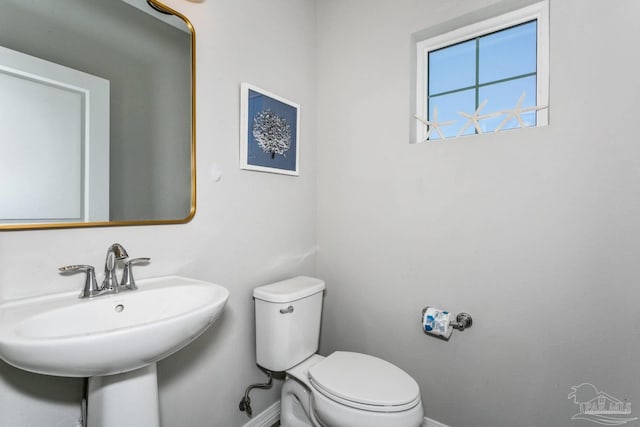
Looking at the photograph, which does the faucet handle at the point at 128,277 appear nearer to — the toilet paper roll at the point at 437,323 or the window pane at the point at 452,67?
the toilet paper roll at the point at 437,323

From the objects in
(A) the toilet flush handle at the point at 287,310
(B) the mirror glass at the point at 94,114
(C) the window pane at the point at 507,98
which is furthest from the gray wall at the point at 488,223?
(B) the mirror glass at the point at 94,114

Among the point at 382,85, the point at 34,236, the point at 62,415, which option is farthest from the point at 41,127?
the point at 382,85

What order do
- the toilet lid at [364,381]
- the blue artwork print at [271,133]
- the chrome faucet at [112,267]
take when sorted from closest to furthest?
1. the chrome faucet at [112,267]
2. the toilet lid at [364,381]
3. the blue artwork print at [271,133]

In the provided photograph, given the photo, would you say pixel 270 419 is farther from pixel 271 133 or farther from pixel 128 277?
pixel 271 133

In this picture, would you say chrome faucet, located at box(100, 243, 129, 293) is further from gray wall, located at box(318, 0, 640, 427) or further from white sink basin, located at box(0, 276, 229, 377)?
Answer: gray wall, located at box(318, 0, 640, 427)

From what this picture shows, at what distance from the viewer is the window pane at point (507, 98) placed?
138 cm

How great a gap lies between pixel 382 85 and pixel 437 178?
1.93ft

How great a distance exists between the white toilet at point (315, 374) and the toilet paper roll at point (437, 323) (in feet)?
0.79

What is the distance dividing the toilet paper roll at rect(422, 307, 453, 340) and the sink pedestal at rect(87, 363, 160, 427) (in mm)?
Result: 1119

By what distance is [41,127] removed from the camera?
2.99ft

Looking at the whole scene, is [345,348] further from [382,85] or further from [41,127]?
[41,127]

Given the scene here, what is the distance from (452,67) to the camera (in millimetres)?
1603

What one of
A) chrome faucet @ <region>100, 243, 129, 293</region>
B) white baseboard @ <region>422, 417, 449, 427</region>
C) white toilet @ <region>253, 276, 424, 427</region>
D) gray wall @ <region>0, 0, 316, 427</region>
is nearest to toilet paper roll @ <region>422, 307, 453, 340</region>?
white toilet @ <region>253, 276, 424, 427</region>

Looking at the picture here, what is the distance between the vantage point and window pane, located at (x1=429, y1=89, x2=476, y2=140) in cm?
154
